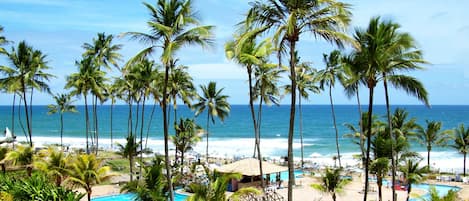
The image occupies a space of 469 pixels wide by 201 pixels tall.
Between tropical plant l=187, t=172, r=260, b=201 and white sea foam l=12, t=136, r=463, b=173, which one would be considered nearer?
tropical plant l=187, t=172, r=260, b=201

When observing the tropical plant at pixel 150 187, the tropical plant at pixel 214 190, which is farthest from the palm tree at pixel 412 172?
the tropical plant at pixel 150 187

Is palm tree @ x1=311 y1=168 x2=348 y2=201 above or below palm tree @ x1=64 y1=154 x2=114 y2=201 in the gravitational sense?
below

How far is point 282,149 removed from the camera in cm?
6769

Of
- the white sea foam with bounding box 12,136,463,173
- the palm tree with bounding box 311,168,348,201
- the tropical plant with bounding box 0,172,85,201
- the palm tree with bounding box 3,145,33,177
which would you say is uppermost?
the tropical plant with bounding box 0,172,85,201

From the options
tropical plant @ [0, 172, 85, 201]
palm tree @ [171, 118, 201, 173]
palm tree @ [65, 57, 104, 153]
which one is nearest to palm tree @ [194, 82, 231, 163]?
palm tree @ [171, 118, 201, 173]

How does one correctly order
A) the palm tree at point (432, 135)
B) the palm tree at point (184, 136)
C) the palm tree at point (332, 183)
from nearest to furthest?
1. the palm tree at point (332, 183)
2. the palm tree at point (184, 136)
3. the palm tree at point (432, 135)

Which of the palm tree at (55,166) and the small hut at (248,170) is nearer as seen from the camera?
the palm tree at (55,166)

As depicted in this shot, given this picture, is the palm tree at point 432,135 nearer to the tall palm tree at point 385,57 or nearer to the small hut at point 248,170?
the small hut at point 248,170

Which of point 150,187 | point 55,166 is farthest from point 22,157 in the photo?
point 150,187

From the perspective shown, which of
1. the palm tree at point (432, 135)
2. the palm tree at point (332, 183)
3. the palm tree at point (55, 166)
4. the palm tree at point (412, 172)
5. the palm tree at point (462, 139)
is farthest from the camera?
the palm tree at point (462, 139)

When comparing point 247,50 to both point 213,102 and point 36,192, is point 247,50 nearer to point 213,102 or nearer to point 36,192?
point 36,192

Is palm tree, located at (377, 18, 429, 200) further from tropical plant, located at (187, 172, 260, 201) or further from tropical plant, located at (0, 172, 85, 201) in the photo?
tropical plant, located at (0, 172, 85, 201)

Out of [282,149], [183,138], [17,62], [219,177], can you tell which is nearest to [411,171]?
[219,177]

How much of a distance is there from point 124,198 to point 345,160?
33.1 m
